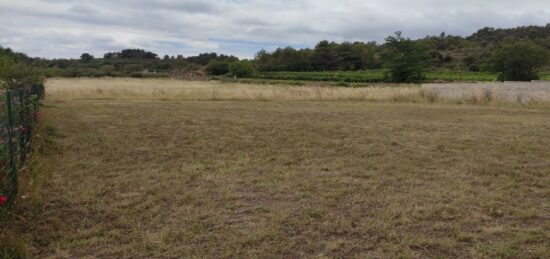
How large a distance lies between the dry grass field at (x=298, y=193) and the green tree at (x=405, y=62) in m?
47.2

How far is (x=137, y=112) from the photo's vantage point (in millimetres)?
14227

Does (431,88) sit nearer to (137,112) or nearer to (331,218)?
(137,112)

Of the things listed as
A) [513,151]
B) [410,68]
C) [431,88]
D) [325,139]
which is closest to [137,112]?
[325,139]

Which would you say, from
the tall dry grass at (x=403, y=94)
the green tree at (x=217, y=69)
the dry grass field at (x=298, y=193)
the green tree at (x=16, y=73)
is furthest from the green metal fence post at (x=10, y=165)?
the green tree at (x=217, y=69)

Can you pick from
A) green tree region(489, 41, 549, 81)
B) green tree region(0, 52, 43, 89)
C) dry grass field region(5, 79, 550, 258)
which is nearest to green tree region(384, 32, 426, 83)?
green tree region(489, 41, 549, 81)

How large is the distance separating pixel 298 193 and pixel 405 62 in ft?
175

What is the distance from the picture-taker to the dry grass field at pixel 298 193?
3.96m

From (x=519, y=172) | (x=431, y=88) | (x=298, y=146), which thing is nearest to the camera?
(x=519, y=172)

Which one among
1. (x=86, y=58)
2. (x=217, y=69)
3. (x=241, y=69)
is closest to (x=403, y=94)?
(x=241, y=69)

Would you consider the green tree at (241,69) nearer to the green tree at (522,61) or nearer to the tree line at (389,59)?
the tree line at (389,59)

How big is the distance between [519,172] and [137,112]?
10.5 meters

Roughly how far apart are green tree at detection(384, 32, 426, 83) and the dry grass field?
47.2 metres

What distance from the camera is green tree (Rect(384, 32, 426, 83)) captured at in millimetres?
56438

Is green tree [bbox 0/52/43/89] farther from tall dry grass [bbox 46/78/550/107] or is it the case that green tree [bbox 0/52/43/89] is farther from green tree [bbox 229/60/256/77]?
green tree [bbox 229/60/256/77]
